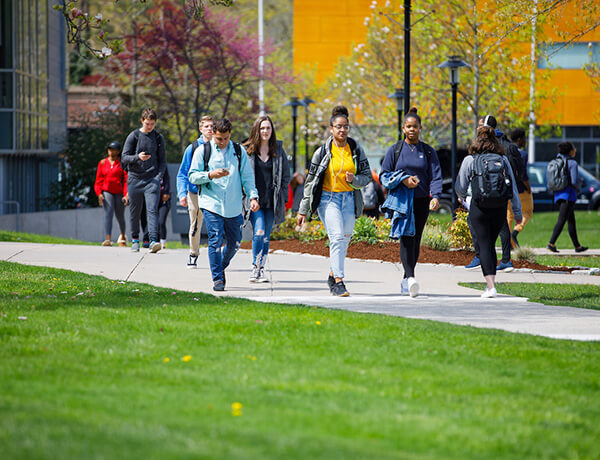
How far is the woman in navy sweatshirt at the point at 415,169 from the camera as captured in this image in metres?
10.1

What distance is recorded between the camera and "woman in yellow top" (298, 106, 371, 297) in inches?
390

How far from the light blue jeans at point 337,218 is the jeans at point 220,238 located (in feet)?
3.27

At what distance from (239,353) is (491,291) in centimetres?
433

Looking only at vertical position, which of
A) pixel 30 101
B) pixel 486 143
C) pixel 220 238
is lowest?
pixel 220 238

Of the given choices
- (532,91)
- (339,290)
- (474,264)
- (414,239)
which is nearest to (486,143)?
(414,239)

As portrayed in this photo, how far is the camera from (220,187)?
10266mm

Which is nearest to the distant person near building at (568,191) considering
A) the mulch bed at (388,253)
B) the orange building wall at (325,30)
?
the mulch bed at (388,253)

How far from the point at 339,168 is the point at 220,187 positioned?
51.2 inches

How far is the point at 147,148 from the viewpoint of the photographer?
13578 millimetres

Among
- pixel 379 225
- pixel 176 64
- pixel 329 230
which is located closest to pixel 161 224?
pixel 379 225

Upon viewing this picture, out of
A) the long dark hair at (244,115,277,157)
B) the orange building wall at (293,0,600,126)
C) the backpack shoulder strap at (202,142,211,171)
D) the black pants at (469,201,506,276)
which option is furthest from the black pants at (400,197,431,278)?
the orange building wall at (293,0,600,126)

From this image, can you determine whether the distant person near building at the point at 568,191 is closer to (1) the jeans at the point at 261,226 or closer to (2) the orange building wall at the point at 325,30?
(1) the jeans at the point at 261,226

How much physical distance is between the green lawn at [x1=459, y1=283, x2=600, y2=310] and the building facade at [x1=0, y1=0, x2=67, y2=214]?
14.8 m

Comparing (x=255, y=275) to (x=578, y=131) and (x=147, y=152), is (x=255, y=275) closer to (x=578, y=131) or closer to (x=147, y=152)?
(x=147, y=152)
